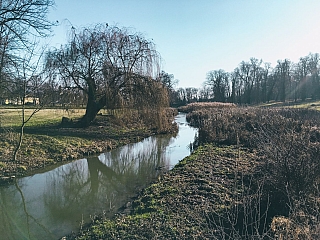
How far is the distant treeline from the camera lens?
4623 centimetres

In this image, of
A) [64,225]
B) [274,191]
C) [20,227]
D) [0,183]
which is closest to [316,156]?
[274,191]

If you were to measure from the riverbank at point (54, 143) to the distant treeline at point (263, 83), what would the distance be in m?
25.1

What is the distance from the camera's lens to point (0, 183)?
7895mm

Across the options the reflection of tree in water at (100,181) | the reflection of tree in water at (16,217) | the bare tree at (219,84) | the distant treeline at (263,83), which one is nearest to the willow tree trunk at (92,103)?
the reflection of tree in water at (100,181)

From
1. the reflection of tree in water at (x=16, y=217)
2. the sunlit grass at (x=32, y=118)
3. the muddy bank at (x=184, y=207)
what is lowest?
the reflection of tree in water at (x=16, y=217)

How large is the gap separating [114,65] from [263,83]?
45.9 m

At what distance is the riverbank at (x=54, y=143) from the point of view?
9.28 m

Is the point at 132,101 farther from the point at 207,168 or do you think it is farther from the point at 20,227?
the point at 20,227

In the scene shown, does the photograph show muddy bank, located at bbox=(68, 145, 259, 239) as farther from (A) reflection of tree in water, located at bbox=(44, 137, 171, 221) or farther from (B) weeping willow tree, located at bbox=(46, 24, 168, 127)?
(B) weeping willow tree, located at bbox=(46, 24, 168, 127)

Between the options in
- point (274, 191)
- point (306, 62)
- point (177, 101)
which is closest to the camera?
point (274, 191)

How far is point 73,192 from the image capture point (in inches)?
293

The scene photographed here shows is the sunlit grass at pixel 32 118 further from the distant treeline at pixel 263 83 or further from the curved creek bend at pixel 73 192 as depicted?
the distant treeline at pixel 263 83

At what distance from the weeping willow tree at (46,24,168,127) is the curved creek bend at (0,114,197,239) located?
3.60 meters

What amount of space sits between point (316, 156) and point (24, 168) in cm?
Answer: 877
